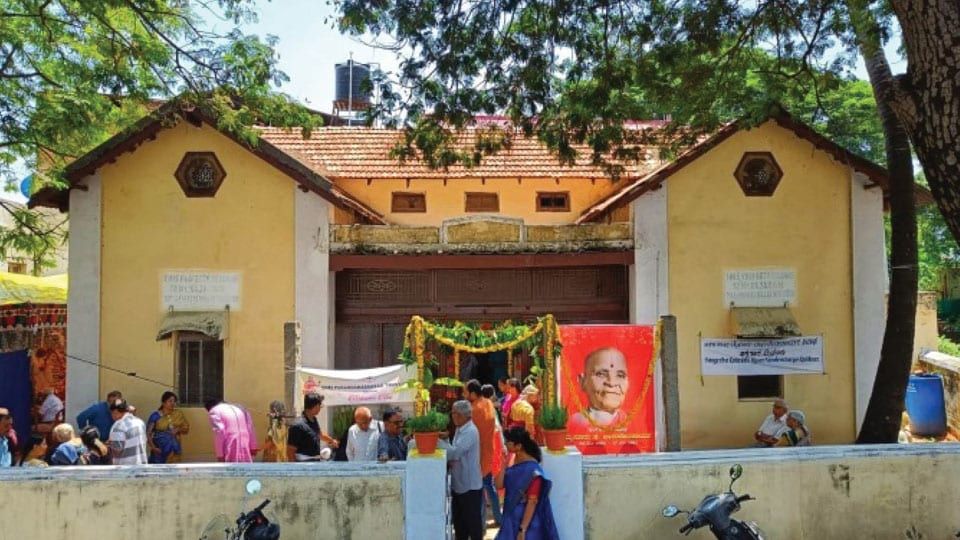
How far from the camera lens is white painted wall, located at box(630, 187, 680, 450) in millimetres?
13203

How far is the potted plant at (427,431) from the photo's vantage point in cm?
657

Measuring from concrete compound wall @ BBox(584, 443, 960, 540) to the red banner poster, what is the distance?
341cm

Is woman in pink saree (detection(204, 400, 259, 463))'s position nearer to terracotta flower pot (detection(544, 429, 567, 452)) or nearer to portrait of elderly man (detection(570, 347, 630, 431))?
portrait of elderly man (detection(570, 347, 630, 431))

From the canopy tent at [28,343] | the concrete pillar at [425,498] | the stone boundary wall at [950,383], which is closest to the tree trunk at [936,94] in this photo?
the concrete pillar at [425,498]

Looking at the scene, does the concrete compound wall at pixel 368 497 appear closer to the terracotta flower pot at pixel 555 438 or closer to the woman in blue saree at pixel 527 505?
the terracotta flower pot at pixel 555 438

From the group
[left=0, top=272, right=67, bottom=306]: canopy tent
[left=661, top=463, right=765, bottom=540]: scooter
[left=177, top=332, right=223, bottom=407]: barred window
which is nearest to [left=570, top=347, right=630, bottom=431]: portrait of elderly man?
[left=661, top=463, right=765, bottom=540]: scooter

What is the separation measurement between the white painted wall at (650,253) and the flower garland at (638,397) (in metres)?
2.50

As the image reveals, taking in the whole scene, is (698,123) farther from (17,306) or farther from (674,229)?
(17,306)

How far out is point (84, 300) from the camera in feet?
41.8

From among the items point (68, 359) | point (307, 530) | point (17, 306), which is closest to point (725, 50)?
point (307, 530)

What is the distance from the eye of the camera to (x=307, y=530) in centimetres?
662

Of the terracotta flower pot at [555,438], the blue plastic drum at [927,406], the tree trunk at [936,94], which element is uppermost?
the tree trunk at [936,94]

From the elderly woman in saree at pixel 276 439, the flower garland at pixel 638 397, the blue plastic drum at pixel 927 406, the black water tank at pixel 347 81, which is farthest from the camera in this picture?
the black water tank at pixel 347 81

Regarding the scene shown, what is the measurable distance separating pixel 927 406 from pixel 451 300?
9367 mm
